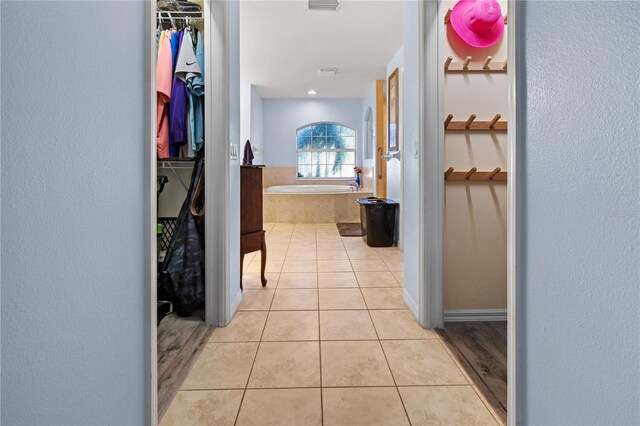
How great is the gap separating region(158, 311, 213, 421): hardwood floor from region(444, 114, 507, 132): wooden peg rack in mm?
1753

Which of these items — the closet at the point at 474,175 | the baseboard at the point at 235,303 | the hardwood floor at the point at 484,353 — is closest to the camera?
the hardwood floor at the point at 484,353

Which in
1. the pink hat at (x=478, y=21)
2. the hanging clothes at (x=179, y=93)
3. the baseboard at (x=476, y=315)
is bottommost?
the baseboard at (x=476, y=315)

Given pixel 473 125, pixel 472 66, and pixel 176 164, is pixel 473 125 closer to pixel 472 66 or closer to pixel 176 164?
pixel 472 66

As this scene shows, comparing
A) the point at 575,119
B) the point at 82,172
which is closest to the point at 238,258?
the point at 82,172

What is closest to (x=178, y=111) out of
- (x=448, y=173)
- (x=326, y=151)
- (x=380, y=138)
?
(x=448, y=173)

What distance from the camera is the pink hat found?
195cm

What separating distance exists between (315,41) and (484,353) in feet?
12.4

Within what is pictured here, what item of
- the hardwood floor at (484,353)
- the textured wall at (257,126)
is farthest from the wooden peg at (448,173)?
the textured wall at (257,126)

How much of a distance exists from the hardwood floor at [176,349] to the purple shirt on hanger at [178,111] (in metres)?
1.10

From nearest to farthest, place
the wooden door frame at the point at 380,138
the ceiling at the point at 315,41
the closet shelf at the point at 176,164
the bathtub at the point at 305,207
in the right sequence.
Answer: the closet shelf at the point at 176,164 < the ceiling at the point at 315,41 < the wooden door frame at the point at 380,138 < the bathtub at the point at 305,207

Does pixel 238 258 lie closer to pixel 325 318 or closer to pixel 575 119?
pixel 325 318

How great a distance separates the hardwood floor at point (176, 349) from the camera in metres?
1.43

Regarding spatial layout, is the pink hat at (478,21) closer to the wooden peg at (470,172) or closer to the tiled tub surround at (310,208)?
the wooden peg at (470,172)

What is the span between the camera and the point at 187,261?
7.18 feet
